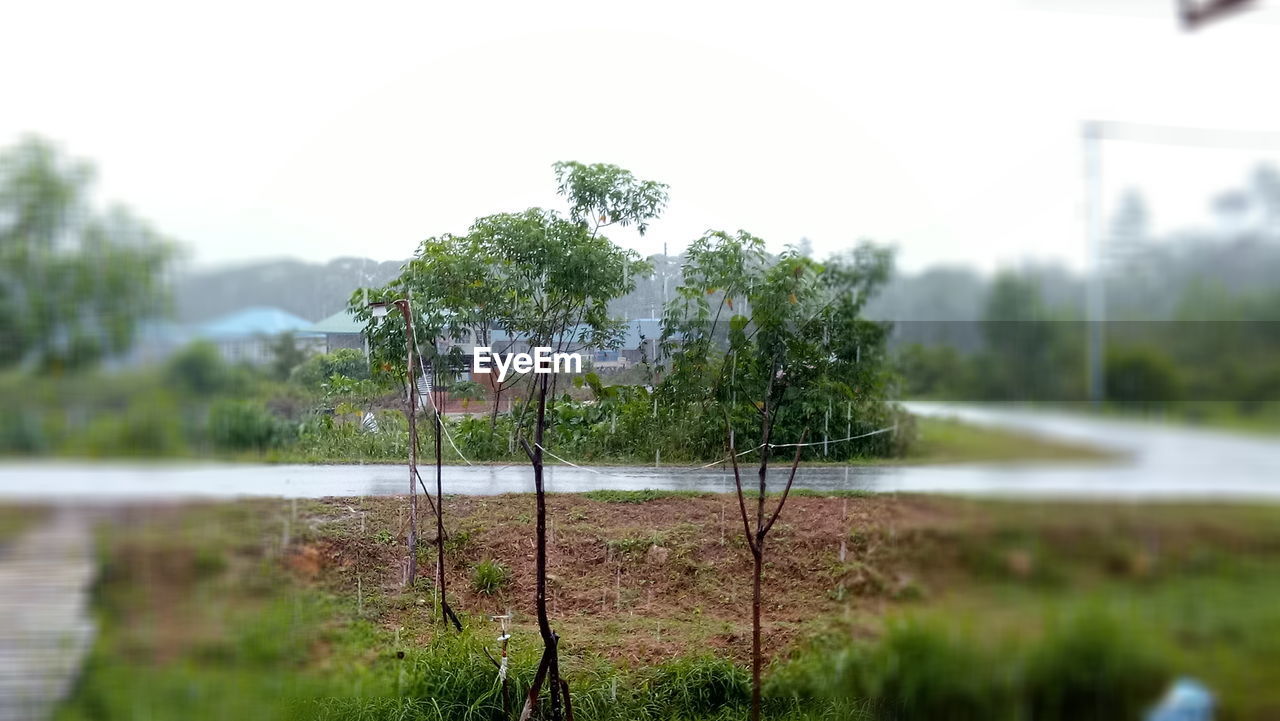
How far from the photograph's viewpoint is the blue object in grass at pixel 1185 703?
7.57 ft

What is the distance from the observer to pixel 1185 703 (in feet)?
7.64

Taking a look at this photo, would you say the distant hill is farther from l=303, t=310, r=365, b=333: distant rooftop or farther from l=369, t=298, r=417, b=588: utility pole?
l=369, t=298, r=417, b=588: utility pole

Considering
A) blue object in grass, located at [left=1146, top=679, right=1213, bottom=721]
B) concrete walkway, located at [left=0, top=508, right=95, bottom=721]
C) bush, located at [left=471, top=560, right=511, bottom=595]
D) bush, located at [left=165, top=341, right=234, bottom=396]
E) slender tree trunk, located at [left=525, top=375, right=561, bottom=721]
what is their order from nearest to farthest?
blue object in grass, located at [left=1146, top=679, right=1213, bottom=721]
concrete walkway, located at [left=0, top=508, right=95, bottom=721]
bush, located at [left=165, top=341, right=234, bottom=396]
slender tree trunk, located at [left=525, top=375, right=561, bottom=721]
bush, located at [left=471, top=560, right=511, bottom=595]

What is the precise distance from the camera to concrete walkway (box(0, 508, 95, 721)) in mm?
2781

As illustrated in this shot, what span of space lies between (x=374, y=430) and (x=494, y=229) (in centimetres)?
104

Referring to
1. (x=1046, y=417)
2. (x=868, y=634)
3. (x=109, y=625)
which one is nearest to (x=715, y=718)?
(x=868, y=634)

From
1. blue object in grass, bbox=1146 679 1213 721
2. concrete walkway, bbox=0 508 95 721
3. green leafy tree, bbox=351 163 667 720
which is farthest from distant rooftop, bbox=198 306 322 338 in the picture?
blue object in grass, bbox=1146 679 1213 721

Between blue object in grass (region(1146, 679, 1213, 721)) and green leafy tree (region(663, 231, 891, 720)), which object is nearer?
blue object in grass (region(1146, 679, 1213, 721))

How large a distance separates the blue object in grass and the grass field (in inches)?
1.7

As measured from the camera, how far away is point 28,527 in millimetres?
2840

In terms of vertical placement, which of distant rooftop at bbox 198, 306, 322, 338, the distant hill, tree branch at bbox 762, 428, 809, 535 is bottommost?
tree branch at bbox 762, 428, 809, 535

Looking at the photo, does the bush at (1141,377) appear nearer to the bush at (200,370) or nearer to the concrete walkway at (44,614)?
the bush at (200,370)

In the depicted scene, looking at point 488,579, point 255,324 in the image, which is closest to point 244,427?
point 255,324

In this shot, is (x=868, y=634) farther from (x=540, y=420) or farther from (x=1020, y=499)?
(x=540, y=420)
